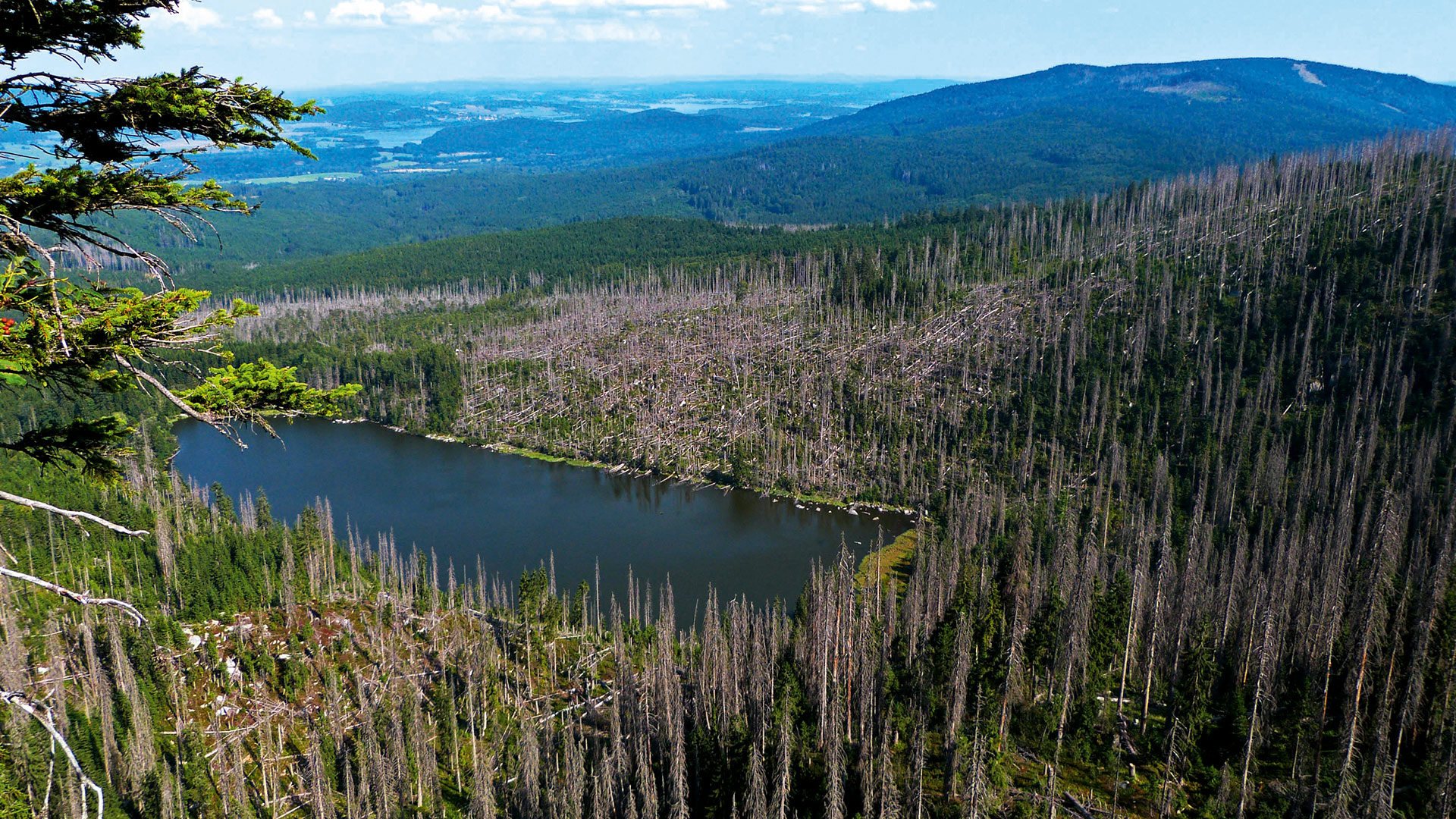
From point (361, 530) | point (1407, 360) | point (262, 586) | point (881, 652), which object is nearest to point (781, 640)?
point (881, 652)

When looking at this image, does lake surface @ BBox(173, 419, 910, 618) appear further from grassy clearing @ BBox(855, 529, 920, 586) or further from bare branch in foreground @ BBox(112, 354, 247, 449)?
bare branch in foreground @ BBox(112, 354, 247, 449)

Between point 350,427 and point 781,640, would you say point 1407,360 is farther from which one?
point 350,427

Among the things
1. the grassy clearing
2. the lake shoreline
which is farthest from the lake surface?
the grassy clearing

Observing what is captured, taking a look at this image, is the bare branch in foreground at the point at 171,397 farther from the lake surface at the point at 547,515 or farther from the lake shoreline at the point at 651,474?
the lake shoreline at the point at 651,474

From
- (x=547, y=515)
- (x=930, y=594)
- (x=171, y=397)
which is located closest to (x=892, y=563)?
(x=930, y=594)

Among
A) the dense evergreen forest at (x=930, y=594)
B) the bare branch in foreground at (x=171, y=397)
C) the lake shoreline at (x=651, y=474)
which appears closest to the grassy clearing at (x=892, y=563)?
the dense evergreen forest at (x=930, y=594)

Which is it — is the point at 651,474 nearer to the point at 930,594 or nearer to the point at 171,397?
the point at 930,594
